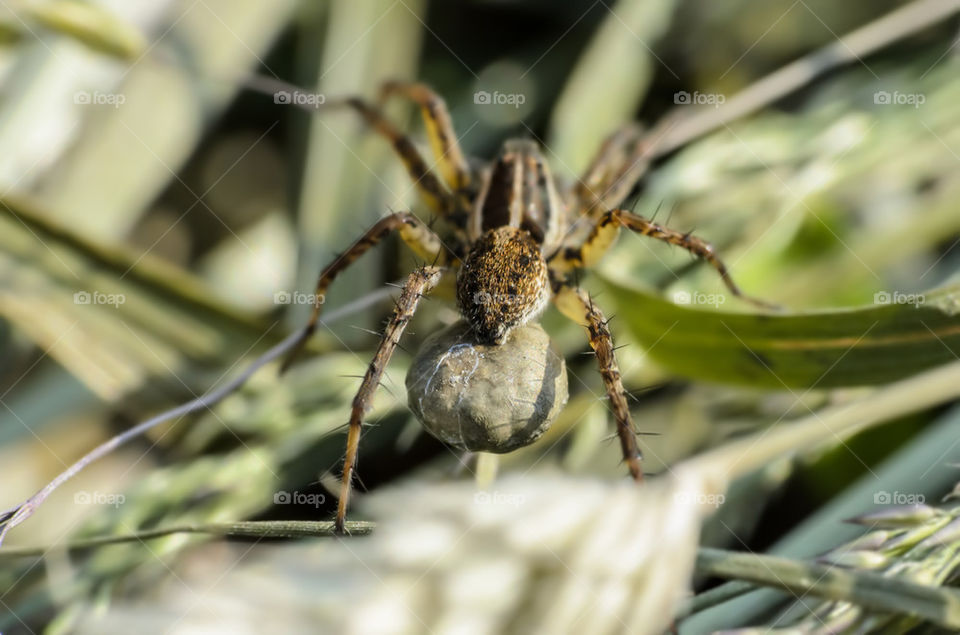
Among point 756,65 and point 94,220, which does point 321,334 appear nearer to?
point 94,220

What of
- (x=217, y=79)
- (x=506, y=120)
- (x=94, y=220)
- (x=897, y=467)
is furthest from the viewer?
(x=506, y=120)

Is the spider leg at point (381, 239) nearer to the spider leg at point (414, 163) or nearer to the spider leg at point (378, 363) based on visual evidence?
the spider leg at point (378, 363)

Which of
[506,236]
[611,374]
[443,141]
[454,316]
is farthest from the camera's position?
[443,141]

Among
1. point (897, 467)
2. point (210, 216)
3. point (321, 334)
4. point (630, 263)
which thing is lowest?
point (897, 467)

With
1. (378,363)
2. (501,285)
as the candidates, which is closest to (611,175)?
(501,285)

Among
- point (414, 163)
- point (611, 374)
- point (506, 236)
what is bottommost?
point (611, 374)

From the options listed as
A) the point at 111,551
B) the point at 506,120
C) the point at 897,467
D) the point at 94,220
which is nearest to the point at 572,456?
the point at 897,467

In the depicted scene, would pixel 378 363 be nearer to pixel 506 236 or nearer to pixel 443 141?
pixel 506 236

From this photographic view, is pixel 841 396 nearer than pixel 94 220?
Yes
